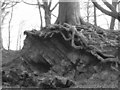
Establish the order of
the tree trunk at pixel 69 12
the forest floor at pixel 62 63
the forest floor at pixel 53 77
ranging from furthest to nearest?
the tree trunk at pixel 69 12
the forest floor at pixel 62 63
the forest floor at pixel 53 77

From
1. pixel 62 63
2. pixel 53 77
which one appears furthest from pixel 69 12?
pixel 53 77

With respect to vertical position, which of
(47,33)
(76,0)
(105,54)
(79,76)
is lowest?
(79,76)

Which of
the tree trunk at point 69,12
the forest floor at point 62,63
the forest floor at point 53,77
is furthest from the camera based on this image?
the tree trunk at point 69,12

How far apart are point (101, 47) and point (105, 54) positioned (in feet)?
1.37

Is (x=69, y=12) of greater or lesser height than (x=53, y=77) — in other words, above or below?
above

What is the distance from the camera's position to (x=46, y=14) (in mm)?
21391

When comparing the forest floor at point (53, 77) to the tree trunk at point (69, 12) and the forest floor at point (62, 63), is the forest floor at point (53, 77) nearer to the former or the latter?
the forest floor at point (62, 63)

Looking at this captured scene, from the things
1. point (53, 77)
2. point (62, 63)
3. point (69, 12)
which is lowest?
point (53, 77)

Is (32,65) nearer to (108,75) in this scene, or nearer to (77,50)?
(77,50)

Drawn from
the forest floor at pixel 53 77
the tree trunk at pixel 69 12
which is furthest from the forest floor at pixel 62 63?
the tree trunk at pixel 69 12

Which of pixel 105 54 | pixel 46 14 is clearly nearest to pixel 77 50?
pixel 105 54

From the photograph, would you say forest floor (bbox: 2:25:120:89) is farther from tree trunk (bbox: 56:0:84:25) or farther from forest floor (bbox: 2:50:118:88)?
tree trunk (bbox: 56:0:84:25)

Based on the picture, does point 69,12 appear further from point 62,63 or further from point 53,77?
point 53,77

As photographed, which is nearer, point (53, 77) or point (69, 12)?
point (53, 77)
